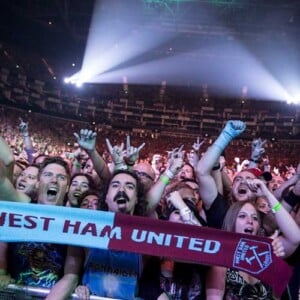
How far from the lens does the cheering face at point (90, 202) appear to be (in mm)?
2939

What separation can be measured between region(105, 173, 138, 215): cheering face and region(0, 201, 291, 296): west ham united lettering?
1.35ft

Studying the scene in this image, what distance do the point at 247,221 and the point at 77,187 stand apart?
1355 mm

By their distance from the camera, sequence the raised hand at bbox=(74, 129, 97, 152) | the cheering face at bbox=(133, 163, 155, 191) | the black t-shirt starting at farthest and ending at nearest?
1. the cheering face at bbox=(133, 163, 155, 191)
2. the raised hand at bbox=(74, 129, 97, 152)
3. the black t-shirt

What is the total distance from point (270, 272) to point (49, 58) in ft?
61.3

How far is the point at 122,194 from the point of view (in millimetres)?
2670

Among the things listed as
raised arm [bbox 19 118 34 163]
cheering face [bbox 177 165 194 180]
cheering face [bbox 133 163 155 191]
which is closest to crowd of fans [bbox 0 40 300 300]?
cheering face [bbox 133 163 155 191]

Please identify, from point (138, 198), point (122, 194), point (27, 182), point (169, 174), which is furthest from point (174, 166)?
point (27, 182)

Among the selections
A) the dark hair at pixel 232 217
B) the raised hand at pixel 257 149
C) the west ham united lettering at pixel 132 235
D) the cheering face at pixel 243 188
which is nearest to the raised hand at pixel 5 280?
the west ham united lettering at pixel 132 235

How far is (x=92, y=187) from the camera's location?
136 inches

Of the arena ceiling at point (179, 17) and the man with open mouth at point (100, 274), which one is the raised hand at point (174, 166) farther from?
the arena ceiling at point (179, 17)

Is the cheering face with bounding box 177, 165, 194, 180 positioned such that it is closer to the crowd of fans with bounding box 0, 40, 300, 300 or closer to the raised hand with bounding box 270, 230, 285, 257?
the crowd of fans with bounding box 0, 40, 300, 300

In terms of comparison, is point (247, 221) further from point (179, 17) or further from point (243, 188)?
point (179, 17)

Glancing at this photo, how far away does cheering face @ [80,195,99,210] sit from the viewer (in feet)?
9.64

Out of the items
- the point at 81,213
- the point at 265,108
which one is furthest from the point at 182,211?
the point at 265,108
